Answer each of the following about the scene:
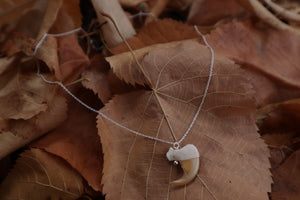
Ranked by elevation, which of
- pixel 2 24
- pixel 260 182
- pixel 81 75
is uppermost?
pixel 2 24

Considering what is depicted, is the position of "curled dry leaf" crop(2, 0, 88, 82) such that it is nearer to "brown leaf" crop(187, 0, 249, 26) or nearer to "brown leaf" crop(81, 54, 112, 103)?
"brown leaf" crop(81, 54, 112, 103)

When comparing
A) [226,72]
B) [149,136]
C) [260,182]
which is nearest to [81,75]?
[149,136]

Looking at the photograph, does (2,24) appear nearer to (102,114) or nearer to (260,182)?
(102,114)

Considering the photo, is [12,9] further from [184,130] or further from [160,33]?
[184,130]

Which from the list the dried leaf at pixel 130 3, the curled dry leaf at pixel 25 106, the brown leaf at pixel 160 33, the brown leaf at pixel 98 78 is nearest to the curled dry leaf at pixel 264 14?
the brown leaf at pixel 160 33

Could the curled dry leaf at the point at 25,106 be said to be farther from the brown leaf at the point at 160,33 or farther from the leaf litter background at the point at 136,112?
the brown leaf at the point at 160,33

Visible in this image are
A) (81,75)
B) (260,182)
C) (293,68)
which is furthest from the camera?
(293,68)

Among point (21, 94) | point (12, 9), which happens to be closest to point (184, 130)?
point (21, 94)
